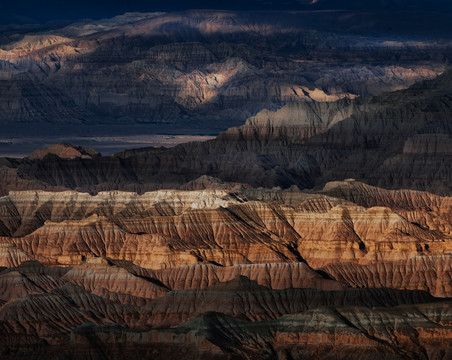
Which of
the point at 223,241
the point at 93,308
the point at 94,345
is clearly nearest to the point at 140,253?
the point at 223,241

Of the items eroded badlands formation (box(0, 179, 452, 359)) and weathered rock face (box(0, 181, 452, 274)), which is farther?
weathered rock face (box(0, 181, 452, 274))

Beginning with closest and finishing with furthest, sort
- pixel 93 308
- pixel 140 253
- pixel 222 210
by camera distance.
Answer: pixel 93 308
pixel 140 253
pixel 222 210

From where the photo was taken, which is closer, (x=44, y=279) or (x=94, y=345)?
(x=94, y=345)

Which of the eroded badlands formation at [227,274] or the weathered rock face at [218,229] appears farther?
the weathered rock face at [218,229]

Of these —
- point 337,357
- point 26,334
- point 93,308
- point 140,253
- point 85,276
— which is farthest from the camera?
point 140,253

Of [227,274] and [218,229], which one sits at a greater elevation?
[227,274]

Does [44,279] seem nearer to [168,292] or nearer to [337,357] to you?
[168,292]

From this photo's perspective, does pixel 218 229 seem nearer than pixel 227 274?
No

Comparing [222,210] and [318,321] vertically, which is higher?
[318,321]
